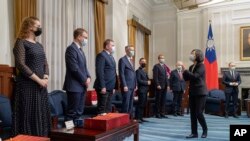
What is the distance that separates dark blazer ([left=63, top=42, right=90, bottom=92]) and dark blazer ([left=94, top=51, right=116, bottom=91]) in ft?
2.40

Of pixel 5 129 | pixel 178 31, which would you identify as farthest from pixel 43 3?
pixel 178 31

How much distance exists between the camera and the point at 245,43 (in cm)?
877

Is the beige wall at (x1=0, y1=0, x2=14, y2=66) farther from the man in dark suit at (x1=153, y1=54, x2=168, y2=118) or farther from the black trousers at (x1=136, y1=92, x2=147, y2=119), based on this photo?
the man in dark suit at (x1=153, y1=54, x2=168, y2=118)

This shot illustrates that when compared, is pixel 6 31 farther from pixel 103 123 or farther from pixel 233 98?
pixel 233 98

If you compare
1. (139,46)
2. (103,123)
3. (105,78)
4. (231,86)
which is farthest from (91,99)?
(139,46)

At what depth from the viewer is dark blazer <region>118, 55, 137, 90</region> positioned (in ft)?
15.6

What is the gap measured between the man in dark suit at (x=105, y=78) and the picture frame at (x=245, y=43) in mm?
5873

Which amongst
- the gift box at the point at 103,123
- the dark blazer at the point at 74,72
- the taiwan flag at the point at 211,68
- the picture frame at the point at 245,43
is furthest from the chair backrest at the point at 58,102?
the picture frame at the point at 245,43

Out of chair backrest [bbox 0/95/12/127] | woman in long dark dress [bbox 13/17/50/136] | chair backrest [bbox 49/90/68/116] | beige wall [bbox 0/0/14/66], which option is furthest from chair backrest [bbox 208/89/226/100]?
woman in long dark dress [bbox 13/17/50/136]

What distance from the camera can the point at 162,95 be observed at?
21.5 ft

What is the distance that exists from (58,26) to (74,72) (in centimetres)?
259

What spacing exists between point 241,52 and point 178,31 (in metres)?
2.15

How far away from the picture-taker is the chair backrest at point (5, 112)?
3.24 meters

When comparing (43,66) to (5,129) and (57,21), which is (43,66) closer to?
(5,129)
